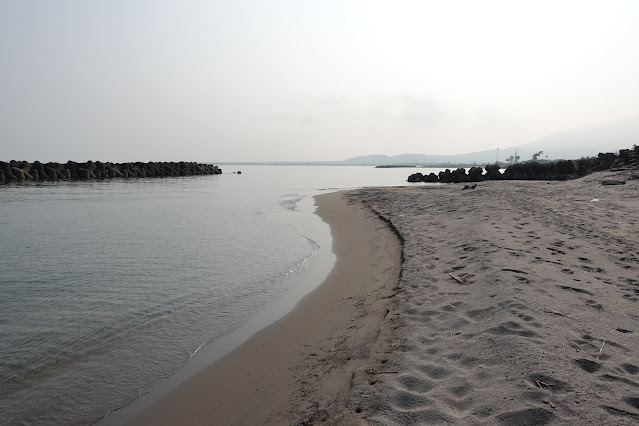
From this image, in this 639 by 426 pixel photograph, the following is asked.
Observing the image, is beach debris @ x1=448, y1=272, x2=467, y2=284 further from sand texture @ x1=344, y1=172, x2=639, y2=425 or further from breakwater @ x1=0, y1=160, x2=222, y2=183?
breakwater @ x1=0, y1=160, x2=222, y2=183

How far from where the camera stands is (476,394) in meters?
3.16

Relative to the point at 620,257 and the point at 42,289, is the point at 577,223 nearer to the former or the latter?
the point at 620,257

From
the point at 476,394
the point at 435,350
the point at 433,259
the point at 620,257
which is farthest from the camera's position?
the point at 433,259

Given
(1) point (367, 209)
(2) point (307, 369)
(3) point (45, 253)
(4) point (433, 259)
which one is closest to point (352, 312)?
(2) point (307, 369)

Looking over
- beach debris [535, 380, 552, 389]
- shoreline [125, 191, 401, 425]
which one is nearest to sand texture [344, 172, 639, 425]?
beach debris [535, 380, 552, 389]

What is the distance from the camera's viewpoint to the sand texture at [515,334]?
2.97 meters

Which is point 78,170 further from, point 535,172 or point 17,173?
point 535,172

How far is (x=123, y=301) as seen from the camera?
6680 millimetres

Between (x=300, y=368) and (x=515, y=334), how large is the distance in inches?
97.4

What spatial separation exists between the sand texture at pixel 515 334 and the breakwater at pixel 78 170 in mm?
54385

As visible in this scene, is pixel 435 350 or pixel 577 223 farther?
pixel 577 223

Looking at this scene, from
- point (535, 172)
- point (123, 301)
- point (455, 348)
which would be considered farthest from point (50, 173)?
point (535, 172)

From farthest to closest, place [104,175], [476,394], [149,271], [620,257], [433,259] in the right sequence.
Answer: [104,175] → [149,271] → [433,259] → [620,257] → [476,394]

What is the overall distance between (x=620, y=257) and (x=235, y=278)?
7.83 meters
